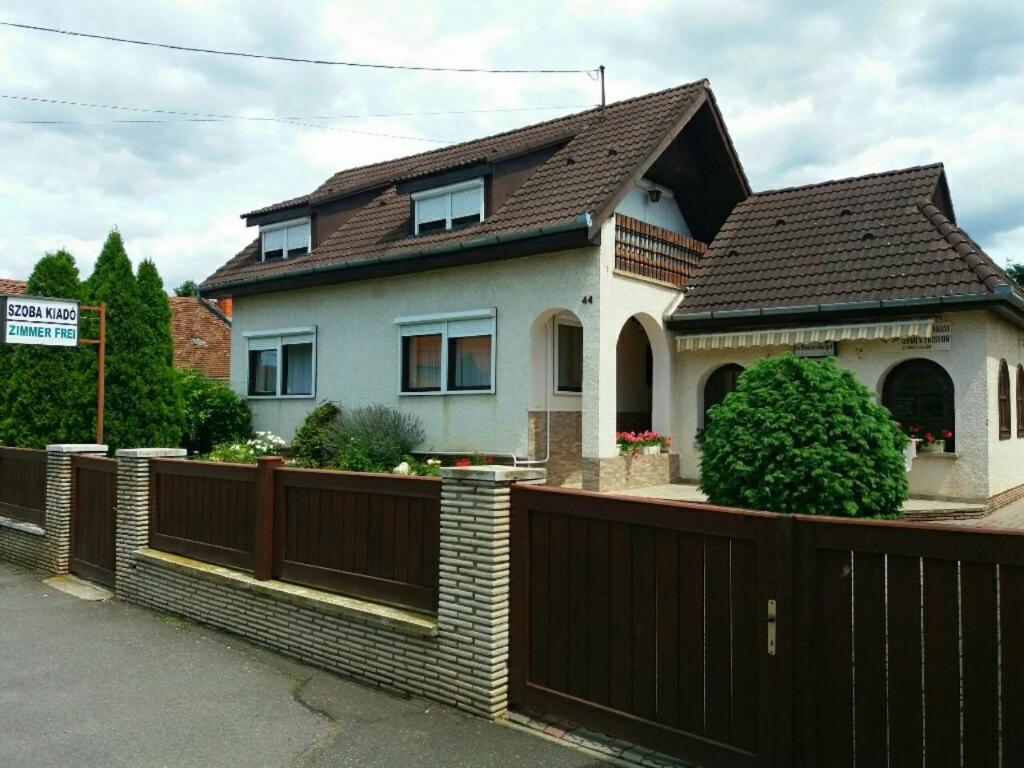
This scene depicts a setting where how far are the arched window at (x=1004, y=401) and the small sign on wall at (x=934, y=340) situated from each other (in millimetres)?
1467

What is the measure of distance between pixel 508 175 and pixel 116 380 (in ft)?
27.6

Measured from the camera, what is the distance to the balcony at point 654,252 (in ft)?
47.4

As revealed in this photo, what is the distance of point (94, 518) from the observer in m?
10.5

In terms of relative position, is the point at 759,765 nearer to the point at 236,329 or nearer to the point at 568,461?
the point at 568,461

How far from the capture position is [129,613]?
8914 millimetres

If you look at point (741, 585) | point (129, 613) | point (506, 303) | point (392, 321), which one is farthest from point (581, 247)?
point (741, 585)

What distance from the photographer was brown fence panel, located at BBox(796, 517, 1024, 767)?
12.0ft

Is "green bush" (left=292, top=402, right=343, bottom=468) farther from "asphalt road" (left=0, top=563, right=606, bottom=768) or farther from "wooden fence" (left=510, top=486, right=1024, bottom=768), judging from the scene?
"wooden fence" (left=510, top=486, right=1024, bottom=768)

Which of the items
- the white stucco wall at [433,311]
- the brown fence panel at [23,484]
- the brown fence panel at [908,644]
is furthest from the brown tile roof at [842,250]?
the brown fence panel at [23,484]

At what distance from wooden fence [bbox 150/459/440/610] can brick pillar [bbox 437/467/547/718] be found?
1.13ft

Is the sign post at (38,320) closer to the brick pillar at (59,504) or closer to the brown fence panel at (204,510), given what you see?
the brick pillar at (59,504)

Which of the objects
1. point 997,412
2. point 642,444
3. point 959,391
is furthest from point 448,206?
point 997,412

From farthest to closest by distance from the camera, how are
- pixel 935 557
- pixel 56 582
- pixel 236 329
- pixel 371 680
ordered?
pixel 236 329 < pixel 56 582 < pixel 371 680 < pixel 935 557

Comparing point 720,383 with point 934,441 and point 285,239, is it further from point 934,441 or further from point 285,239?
point 285,239
